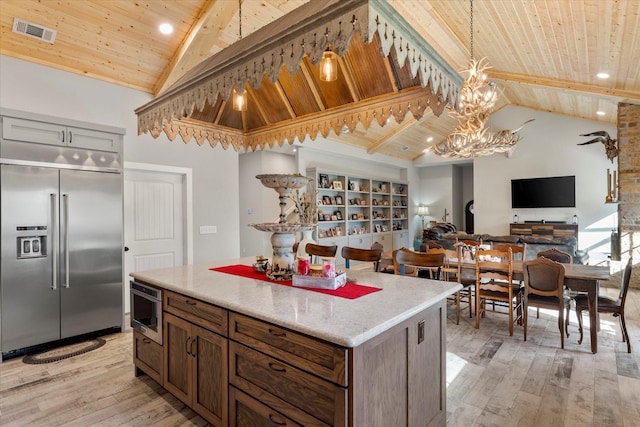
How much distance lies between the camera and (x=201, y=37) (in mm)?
3838

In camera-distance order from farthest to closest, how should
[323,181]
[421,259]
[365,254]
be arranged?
1. [323,181]
2. [365,254]
3. [421,259]

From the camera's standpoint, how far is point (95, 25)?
3.55 meters

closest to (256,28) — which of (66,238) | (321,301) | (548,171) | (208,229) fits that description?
(208,229)

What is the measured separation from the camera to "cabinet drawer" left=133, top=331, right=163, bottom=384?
7.88 feet

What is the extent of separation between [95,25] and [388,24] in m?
3.54

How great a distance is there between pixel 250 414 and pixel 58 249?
2.75 meters

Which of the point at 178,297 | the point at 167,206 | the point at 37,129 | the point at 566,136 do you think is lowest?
the point at 178,297

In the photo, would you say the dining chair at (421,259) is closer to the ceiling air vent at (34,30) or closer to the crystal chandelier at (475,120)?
the crystal chandelier at (475,120)

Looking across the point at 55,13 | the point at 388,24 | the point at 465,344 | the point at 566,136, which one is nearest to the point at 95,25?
the point at 55,13

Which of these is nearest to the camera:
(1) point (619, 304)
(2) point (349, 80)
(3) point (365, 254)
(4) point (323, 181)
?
(2) point (349, 80)

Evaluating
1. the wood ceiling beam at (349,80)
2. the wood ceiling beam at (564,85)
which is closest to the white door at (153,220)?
the wood ceiling beam at (349,80)

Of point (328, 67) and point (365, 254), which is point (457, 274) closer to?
point (365, 254)

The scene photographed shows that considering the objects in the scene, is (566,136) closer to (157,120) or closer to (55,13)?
(157,120)

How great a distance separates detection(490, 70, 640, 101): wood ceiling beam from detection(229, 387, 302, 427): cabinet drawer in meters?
6.56
